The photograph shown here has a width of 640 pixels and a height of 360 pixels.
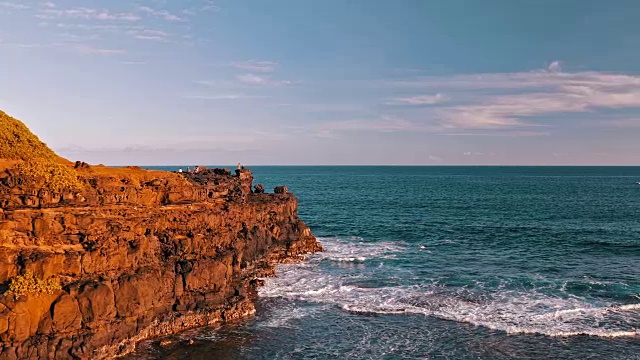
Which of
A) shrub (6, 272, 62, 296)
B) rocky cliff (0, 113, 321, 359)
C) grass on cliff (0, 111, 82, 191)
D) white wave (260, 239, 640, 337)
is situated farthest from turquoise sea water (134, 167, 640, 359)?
grass on cliff (0, 111, 82, 191)

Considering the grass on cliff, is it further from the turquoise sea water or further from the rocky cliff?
the turquoise sea water

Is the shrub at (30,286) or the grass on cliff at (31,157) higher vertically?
the grass on cliff at (31,157)

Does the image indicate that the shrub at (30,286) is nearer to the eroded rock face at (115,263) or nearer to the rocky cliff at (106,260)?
the rocky cliff at (106,260)

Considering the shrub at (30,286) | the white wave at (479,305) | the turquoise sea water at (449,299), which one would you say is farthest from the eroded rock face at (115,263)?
the white wave at (479,305)

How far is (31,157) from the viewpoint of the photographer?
4125 centimetres

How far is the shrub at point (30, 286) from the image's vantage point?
32312 millimetres

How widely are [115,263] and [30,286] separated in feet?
23.1

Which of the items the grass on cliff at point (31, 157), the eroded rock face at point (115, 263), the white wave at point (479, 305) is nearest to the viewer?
the eroded rock face at point (115, 263)

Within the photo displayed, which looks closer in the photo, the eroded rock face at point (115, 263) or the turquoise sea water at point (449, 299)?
the eroded rock face at point (115, 263)

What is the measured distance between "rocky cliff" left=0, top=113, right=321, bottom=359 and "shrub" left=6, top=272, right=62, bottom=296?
7cm

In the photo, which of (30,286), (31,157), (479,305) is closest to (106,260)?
(30,286)

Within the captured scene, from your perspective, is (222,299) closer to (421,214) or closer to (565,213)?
(421,214)

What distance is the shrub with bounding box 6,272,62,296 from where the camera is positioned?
3231cm

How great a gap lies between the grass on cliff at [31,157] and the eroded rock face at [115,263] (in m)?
1.07
